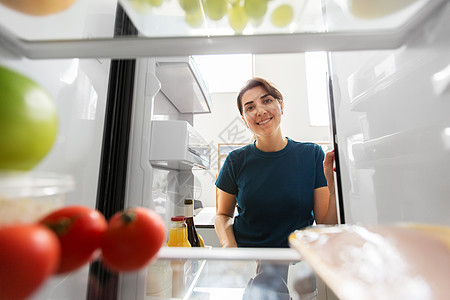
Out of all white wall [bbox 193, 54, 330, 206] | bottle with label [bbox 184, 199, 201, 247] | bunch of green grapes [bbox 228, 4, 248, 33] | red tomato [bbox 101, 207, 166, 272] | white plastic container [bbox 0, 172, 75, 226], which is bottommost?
bottle with label [bbox 184, 199, 201, 247]

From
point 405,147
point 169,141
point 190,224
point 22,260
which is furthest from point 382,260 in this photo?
point 190,224

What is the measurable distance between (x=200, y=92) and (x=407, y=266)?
1.05 m

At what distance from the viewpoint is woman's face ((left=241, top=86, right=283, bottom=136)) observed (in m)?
0.93

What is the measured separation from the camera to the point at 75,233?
Result: 17 cm

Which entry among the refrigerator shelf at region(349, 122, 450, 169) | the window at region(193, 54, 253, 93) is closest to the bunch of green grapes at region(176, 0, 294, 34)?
the refrigerator shelf at region(349, 122, 450, 169)

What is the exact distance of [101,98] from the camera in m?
0.62

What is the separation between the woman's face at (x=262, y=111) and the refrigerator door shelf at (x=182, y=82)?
26 cm

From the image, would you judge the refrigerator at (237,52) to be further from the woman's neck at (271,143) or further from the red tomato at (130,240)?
the woman's neck at (271,143)

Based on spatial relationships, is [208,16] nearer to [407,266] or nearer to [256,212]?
[407,266]

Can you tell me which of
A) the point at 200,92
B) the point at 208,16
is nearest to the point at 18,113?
the point at 208,16

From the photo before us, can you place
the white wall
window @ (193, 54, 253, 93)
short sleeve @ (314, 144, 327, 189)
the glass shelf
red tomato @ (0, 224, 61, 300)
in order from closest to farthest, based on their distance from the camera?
red tomato @ (0, 224, 61, 300) < the glass shelf < short sleeve @ (314, 144, 327, 189) < window @ (193, 54, 253, 93) < the white wall

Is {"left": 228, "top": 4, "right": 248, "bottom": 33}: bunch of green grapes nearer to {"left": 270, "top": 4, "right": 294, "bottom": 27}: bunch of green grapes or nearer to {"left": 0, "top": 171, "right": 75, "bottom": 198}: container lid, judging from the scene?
{"left": 270, "top": 4, "right": 294, "bottom": 27}: bunch of green grapes

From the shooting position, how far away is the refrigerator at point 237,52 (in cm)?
29

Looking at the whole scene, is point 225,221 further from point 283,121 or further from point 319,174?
point 283,121
